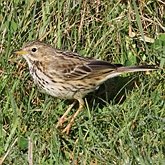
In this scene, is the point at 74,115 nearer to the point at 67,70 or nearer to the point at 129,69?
the point at 67,70

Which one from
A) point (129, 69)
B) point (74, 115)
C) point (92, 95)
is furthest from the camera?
point (92, 95)

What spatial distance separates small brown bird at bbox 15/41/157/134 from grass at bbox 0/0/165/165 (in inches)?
6.0

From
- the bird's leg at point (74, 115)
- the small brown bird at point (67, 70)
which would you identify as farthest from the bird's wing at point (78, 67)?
the bird's leg at point (74, 115)

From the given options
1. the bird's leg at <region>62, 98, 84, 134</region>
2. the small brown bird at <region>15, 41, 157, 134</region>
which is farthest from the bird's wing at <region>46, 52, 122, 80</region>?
the bird's leg at <region>62, 98, 84, 134</region>

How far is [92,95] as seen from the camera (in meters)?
6.74

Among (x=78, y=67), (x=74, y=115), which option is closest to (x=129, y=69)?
(x=78, y=67)

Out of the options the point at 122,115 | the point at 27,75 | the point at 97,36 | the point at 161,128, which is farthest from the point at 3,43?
the point at 161,128

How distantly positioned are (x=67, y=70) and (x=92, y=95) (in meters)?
0.38

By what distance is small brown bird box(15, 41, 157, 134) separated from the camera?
21.1 feet

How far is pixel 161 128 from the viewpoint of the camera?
565 centimetres

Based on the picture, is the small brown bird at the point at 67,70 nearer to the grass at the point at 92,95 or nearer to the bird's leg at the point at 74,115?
the bird's leg at the point at 74,115

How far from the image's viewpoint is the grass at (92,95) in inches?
221

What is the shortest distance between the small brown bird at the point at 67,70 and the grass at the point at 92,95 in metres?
0.15

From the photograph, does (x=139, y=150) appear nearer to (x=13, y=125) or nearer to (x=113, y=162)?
(x=113, y=162)
